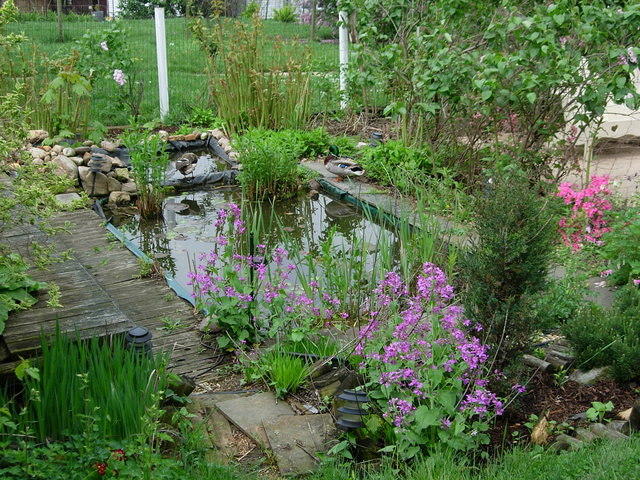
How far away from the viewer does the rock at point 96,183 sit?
7562mm

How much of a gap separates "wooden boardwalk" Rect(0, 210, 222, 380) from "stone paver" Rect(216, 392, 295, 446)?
1.68 feet

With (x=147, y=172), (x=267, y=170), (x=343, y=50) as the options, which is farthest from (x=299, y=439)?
(x=343, y=50)

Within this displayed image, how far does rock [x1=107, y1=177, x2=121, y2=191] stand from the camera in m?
7.62

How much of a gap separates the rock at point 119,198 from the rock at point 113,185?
112 millimetres

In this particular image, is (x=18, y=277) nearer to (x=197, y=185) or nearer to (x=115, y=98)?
(x=197, y=185)

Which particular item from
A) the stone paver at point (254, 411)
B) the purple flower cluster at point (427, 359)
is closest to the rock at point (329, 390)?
the stone paver at point (254, 411)

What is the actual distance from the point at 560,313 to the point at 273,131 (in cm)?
512

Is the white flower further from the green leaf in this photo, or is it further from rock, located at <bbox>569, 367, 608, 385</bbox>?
the green leaf

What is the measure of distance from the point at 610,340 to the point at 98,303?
2.32 meters

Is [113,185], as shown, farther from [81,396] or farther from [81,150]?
[81,396]

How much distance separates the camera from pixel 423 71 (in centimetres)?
688

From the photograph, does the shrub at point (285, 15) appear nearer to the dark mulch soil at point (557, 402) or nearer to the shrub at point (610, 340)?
the shrub at point (610, 340)

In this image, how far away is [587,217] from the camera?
222 inches

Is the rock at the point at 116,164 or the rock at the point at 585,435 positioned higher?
the rock at the point at 116,164
